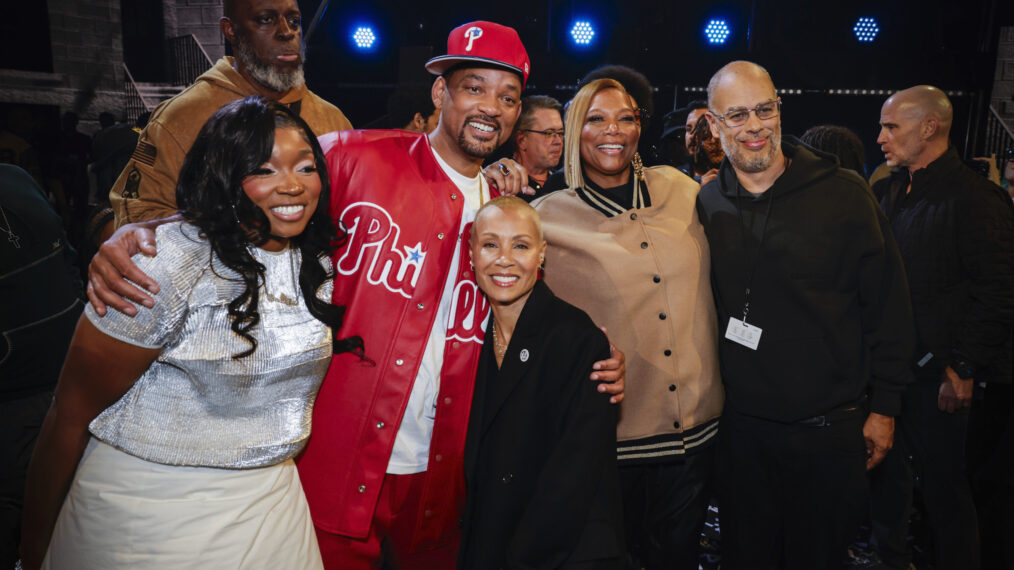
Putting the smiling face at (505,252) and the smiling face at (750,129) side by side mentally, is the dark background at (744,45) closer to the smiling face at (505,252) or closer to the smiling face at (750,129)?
the smiling face at (750,129)

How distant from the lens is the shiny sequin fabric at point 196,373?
59.7 inches

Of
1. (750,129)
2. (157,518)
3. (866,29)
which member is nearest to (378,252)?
(157,518)

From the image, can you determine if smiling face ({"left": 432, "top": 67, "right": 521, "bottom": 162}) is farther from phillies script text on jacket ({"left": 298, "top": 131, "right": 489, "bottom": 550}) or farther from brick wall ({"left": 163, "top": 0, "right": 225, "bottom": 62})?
brick wall ({"left": 163, "top": 0, "right": 225, "bottom": 62})

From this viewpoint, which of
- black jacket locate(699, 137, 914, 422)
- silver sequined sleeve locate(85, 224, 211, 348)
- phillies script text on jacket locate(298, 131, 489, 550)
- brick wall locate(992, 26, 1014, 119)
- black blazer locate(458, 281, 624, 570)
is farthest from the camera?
brick wall locate(992, 26, 1014, 119)

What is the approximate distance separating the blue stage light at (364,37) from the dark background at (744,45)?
0.09 meters

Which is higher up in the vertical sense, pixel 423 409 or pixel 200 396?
pixel 200 396

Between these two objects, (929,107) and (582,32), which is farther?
(582,32)

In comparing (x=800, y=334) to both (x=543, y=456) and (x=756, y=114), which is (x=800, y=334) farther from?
(x=543, y=456)

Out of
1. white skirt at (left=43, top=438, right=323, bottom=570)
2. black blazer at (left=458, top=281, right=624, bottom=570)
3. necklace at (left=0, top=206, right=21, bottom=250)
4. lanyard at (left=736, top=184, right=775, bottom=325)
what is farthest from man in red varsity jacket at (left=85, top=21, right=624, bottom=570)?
necklace at (left=0, top=206, right=21, bottom=250)

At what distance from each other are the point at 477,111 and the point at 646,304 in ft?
3.26

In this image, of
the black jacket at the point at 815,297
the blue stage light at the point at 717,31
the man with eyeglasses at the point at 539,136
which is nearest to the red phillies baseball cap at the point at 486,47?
the black jacket at the point at 815,297

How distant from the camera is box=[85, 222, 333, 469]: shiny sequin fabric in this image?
4.98 ft

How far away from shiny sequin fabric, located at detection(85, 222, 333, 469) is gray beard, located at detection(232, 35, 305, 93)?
132 centimetres

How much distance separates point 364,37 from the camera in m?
8.95
